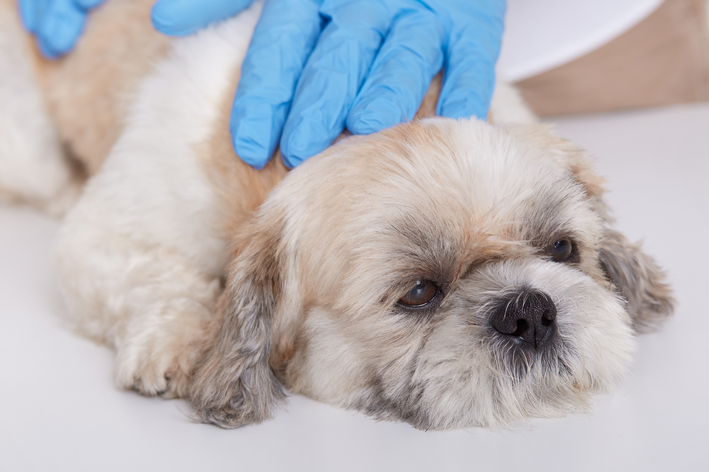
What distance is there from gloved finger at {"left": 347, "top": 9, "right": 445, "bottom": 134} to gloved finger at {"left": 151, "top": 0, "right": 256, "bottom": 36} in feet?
2.47

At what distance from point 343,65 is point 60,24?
1.73 meters

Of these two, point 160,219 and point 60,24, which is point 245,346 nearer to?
point 160,219

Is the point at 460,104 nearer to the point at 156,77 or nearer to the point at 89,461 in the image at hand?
the point at 156,77

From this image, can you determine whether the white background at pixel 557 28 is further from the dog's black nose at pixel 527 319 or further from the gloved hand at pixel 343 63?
the dog's black nose at pixel 527 319

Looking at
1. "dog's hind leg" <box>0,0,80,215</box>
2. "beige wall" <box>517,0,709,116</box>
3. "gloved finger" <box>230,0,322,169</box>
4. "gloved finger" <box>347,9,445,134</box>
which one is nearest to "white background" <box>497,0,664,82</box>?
"beige wall" <box>517,0,709,116</box>

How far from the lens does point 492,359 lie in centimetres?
165

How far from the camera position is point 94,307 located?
7.80 feet

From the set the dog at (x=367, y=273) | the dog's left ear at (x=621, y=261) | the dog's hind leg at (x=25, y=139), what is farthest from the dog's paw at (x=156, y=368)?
the dog's hind leg at (x=25, y=139)

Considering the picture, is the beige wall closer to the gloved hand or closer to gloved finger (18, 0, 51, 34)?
the gloved hand

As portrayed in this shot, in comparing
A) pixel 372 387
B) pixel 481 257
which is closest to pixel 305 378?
pixel 372 387

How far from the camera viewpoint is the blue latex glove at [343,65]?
85.0 inches

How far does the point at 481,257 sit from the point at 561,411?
46 cm

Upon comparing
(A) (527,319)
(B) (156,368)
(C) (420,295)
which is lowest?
A: (B) (156,368)

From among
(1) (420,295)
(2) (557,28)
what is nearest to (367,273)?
(1) (420,295)
